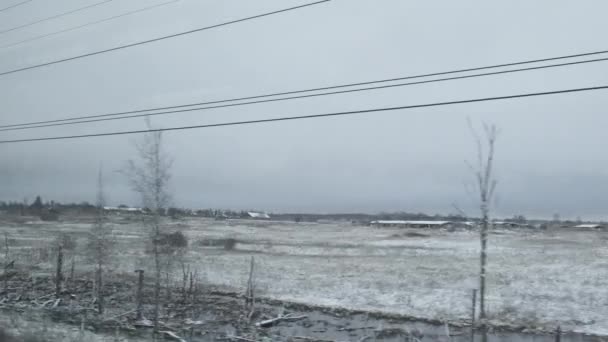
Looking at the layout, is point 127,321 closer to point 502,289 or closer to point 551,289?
point 502,289

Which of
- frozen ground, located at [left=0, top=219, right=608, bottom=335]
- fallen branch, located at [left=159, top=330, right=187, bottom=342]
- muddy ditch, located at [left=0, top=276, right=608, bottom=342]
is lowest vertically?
muddy ditch, located at [left=0, top=276, right=608, bottom=342]

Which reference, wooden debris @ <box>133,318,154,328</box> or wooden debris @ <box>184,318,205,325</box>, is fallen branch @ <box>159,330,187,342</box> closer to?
wooden debris @ <box>133,318,154,328</box>

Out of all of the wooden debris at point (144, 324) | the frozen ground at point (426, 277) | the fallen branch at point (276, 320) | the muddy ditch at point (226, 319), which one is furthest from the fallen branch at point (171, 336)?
the frozen ground at point (426, 277)

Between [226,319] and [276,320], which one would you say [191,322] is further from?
[276,320]

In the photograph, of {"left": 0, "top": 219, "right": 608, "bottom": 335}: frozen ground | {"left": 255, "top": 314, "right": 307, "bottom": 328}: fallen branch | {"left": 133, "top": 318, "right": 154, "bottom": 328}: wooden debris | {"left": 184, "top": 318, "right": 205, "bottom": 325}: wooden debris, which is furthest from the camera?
{"left": 0, "top": 219, "right": 608, "bottom": 335}: frozen ground

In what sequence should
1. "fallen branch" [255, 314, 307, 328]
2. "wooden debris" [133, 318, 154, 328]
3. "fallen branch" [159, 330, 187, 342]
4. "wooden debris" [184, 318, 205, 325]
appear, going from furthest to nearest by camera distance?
"fallen branch" [255, 314, 307, 328] < "wooden debris" [184, 318, 205, 325] < "wooden debris" [133, 318, 154, 328] < "fallen branch" [159, 330, 187, 342]

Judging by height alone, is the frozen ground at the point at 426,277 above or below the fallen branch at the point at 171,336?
above

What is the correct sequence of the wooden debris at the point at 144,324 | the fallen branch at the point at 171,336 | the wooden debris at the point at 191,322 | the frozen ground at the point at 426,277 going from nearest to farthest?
the fallen branch at the point at 171,336, the wooden debris at the point at 144,324, the wooden debris at the point at 191,322, the frozen ground at the point at 426,277

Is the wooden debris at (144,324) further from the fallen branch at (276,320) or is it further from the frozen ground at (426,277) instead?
the frozen ground at (426,277)

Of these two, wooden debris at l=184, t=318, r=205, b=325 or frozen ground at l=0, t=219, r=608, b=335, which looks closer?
wooden debris at l=184, t=318, r=205, b=325

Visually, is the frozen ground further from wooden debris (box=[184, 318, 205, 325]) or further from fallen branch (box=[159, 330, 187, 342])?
fallen branch (box=[159, 330, 187, 342])

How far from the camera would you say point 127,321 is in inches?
869

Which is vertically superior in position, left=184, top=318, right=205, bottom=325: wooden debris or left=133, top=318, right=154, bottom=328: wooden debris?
left=133, top=318, right=154, bottom=328: wooden debris

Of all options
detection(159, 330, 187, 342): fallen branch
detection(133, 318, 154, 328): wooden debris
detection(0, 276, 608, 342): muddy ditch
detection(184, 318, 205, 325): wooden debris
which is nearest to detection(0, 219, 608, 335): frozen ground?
detection(0, 276, 608, 342): muddy ditch
